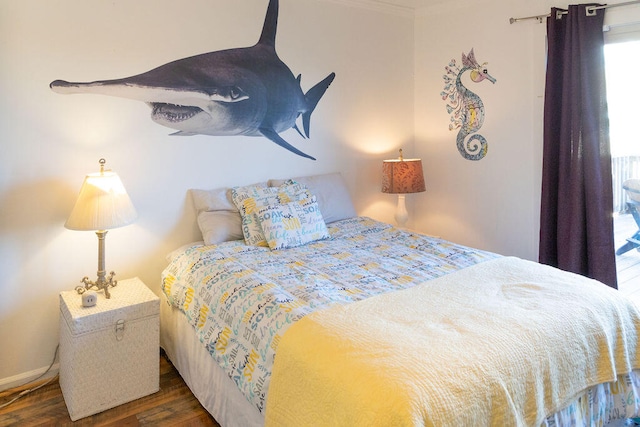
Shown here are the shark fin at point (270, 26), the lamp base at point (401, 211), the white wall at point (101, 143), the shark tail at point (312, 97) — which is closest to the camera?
the white wall at point (101, 143)

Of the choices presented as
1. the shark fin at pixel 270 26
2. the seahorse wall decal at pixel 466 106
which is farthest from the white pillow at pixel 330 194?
the seahorse wall decal at pixel 466 106

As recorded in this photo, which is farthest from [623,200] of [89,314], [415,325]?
[89,314]

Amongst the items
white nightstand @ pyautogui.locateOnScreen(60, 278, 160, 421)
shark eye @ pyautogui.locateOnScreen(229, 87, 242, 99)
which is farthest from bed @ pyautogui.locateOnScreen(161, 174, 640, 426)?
shark eye @ pyautogui.locateOnScreen(229, 87, 242, 99)

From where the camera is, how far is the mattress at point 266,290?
1.72 metres

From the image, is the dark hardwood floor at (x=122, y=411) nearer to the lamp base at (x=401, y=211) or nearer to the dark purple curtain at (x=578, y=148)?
the lamp base at (x=401, y=211)

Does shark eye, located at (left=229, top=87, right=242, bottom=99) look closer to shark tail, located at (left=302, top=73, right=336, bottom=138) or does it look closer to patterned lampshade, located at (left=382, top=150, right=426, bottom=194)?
shark tail, located at (left=302, top=73, right=336, bottom=138)

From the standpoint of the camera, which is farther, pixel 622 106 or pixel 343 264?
pixel 622 106

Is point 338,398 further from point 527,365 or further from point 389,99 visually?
point 389,99

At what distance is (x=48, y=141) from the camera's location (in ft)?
7.73

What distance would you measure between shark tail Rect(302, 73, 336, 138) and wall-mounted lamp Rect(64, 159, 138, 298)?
1454 mm

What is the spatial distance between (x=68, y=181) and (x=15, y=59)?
65 cm

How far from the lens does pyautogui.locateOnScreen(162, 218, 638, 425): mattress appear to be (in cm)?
172

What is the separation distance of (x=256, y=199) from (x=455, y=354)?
5.68 ft

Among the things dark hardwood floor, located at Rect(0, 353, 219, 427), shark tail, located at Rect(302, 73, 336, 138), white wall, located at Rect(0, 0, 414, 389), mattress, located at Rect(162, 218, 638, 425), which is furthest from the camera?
shark tail, located at Rect(302, 73, 336, 138)
